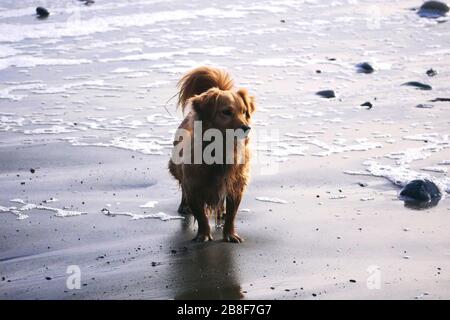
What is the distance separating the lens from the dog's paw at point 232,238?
20.2 feet

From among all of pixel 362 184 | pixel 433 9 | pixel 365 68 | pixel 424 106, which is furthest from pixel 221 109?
pixel 433 9

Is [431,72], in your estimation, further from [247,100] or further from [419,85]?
[247,100]

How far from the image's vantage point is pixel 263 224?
651 centimetres

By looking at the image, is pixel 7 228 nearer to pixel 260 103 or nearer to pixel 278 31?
pixel 260 103

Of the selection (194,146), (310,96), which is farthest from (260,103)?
(194,146)

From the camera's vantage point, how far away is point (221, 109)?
20.0 ft

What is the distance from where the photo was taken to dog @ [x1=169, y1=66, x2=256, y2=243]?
6129 millimetres

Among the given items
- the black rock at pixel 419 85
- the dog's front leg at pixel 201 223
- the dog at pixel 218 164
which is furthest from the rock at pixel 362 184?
the black rock at pixel 419 85

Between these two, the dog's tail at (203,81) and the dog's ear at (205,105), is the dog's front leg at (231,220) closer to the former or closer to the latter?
the dog's ear at (205,105)

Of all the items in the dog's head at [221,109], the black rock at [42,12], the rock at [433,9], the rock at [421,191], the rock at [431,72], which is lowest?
the rock at [421,191]

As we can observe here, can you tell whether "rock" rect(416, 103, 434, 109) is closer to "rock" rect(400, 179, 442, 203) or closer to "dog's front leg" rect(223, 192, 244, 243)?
"rock" rect(400, 179, 442, 203)

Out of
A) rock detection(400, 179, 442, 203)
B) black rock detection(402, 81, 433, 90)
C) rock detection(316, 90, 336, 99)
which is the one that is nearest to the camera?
rock detection(400, 179, 442, 203)

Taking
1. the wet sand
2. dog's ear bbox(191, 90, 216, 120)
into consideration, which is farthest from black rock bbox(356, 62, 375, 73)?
dog's ear bbox(191, 90, 216, 120)

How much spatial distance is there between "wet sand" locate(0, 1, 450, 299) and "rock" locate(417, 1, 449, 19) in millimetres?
884
